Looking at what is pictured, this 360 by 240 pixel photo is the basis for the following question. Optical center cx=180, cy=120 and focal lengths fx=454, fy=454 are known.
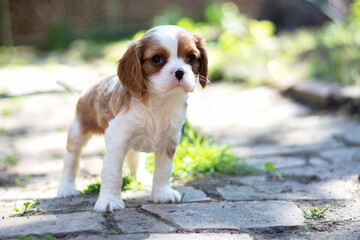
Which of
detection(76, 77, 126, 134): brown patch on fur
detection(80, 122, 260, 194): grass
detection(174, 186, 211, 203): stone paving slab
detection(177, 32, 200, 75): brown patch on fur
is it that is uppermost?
detection(177, 32, 200, 75): brown patch on fur

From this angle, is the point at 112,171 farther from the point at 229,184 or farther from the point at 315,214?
the point at 315,214

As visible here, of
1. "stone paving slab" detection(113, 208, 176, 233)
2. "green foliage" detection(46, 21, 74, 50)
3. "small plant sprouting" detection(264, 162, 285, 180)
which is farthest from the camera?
"green foliage" detection(46, 21, 74, 50)

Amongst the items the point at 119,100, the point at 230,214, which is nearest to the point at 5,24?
the point at 119,100

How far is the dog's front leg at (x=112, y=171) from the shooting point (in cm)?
306

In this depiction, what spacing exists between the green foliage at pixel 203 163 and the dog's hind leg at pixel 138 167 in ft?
0.86

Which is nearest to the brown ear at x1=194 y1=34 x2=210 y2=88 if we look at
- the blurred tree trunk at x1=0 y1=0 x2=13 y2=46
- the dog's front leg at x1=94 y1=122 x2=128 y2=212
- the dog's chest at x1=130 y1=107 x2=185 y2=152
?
the dog's chest at x1=130 y1=107 x2=185 y2=152

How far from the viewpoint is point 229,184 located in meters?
3.80

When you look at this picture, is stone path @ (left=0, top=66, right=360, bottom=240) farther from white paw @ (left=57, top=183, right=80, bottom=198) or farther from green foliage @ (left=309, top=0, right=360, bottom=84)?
green foliage @ (left=309, top=0, right=360, bottom=84)

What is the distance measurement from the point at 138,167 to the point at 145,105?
1031mm

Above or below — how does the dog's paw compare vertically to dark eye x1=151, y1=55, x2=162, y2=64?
below

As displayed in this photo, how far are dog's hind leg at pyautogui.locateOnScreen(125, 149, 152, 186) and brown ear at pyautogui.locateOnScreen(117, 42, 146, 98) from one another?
1.04 m

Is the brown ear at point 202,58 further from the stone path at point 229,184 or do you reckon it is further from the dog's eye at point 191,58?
the stone path at point 229,184

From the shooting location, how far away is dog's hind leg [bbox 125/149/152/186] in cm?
385

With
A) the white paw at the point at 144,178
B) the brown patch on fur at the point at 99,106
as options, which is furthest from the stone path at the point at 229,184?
the brown patch on fur at the point at 99,106
